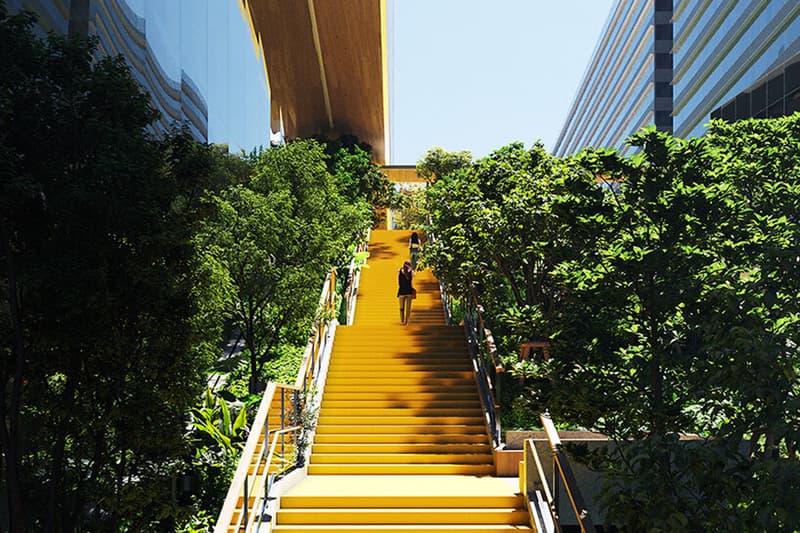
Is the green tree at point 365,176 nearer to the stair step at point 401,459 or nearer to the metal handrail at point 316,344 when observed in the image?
the metal handrail at point 316,344

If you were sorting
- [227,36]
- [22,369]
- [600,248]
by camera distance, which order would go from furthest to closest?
[227,36] < [600,248] < [22,369]

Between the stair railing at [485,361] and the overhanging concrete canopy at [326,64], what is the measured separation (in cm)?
1305

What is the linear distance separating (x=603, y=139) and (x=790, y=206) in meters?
72.0

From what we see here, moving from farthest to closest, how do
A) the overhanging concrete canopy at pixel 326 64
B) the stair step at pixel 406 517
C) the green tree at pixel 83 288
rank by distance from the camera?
the overhanging concrete canopy at pixel 326 64, the stair step at pixel 406 517, the green tree at pixel 83 288

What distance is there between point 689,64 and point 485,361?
4545cm

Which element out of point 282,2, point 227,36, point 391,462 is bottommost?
point 391,462

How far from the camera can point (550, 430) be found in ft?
25.9

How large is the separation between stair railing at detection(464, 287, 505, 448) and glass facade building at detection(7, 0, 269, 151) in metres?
5.60

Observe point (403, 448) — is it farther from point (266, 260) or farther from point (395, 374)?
point (266, 260)

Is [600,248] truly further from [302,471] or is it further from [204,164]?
[302,471]

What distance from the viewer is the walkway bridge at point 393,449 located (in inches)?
337

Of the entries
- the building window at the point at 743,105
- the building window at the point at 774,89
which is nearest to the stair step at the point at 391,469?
the building window at the point at 774,89

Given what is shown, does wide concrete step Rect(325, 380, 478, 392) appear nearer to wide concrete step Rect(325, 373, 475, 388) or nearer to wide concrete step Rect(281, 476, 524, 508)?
wide concrete step Rect(325, 373, 475, 388)

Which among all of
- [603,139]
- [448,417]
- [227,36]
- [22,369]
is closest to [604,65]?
[603,139]
